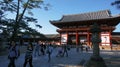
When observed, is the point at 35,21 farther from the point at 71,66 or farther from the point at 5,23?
the point at 71,66

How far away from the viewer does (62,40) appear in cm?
4231

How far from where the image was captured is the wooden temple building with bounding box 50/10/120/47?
3747 centimetres

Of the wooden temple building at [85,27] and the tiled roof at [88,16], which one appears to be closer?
the wooden temple building at [85,27]

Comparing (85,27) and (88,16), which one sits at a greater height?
(88,16)

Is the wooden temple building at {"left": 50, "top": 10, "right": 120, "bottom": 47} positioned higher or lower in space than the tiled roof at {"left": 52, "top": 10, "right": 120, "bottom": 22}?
lower

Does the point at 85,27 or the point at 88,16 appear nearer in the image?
the point at 85,27

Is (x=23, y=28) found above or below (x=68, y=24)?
below

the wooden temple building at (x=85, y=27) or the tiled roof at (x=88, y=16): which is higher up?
the tiled roof at (x=88, y=16)

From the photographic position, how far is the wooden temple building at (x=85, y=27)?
37.5 metres

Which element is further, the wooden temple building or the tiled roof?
the tiled roof

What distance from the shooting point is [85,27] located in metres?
40.3

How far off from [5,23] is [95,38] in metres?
10.5

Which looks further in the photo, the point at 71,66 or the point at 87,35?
the point at 87,35

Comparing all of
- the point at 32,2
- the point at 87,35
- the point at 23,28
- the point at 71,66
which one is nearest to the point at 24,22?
the point at 23,28
